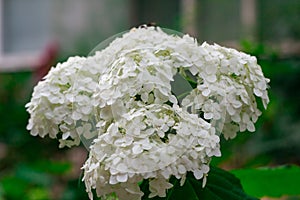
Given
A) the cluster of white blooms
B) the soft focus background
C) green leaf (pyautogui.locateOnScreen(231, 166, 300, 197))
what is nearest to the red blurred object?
the soft focus background

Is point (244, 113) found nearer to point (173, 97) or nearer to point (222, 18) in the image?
point (173, 97)

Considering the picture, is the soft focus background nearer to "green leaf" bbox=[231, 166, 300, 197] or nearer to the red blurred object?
the red blurred object

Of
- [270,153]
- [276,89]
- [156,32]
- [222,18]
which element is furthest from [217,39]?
[156,32]

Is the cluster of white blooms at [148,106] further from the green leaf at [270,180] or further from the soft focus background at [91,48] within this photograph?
the soft focus background at [91,48]

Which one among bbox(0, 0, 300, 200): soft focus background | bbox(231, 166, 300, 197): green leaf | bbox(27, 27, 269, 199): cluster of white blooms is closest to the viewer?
bbox(27, 27, 269, 199): cluster of white blooms

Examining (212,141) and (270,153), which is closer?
(212,141)

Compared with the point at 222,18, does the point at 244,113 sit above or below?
above
